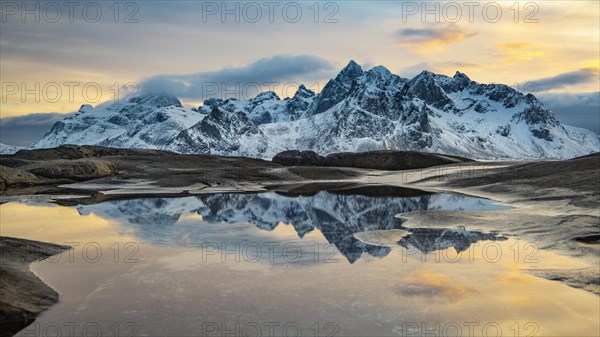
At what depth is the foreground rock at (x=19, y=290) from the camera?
11.9m

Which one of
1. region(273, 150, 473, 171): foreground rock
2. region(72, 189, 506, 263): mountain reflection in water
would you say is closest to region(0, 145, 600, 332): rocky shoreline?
region(72, 189, 506, 263): mountain reflection in water

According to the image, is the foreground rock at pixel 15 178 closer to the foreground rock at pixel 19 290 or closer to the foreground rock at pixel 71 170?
the foreground rock at pixel 71 170

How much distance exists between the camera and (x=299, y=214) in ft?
108

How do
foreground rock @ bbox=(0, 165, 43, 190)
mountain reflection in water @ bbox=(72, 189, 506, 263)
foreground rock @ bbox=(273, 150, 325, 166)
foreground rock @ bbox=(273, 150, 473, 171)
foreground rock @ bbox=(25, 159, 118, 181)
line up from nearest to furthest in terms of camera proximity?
mountain reflection in water @ bbox=(72, 189, 506, 263)
foreground rock @ bbox=(0, 165, 43, 190)
foreground rock @ bbox=(25, 159, 118, 181)
foreground rock @ bbox=(273, 150, 473, 171)
foreground rock @ bbox=(273, 150, 325, 166)

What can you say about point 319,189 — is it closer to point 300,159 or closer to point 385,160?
point 385,160

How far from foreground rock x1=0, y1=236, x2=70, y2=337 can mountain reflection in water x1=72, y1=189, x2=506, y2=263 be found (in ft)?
17.3

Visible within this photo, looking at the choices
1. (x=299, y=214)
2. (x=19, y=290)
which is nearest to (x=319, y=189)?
(x=299, y=214)

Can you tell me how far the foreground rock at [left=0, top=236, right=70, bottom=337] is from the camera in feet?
38.9

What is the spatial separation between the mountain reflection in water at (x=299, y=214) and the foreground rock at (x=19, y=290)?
17.3ft

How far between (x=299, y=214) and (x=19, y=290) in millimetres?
20624

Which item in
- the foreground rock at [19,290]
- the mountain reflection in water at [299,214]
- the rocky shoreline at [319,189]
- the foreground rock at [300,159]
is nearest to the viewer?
the foreground rock at [19,290]

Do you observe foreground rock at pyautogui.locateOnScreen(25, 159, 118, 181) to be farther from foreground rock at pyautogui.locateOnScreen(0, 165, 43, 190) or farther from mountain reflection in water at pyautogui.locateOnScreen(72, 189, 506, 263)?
mountain reflection in water at pyautogui.locateOnScreen(72, 189, 506, 263)

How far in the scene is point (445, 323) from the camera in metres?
11.9

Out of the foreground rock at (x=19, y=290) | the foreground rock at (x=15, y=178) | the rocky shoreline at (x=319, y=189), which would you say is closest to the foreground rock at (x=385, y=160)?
the rocky shoreline at (x=319, y=189)
